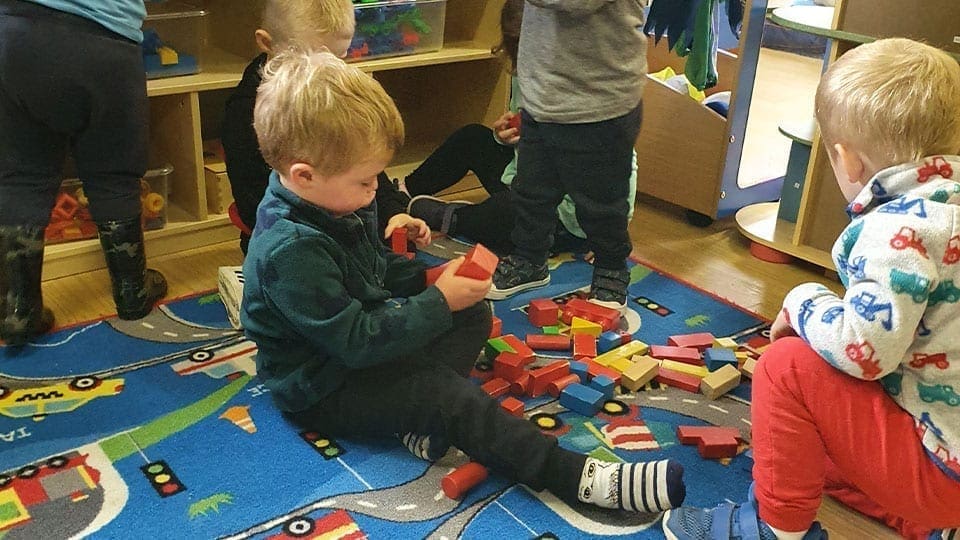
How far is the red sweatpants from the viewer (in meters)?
1.04

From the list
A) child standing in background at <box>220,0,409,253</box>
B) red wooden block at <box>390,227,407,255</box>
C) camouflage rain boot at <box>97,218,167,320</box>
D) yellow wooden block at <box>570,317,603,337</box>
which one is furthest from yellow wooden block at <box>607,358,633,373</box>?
camouflage rain boot at <box>97,218,167,320</box>

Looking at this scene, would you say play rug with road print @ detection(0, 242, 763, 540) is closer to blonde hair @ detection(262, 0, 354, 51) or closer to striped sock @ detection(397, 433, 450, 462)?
striped sock @ detection(397, 433, 450, 462)

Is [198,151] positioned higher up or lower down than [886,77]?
lower down

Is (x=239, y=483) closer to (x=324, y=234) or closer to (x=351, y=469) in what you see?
(x=351, y=469)

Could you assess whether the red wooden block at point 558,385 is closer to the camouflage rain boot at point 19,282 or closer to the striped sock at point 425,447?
the striped sock at point 425,447

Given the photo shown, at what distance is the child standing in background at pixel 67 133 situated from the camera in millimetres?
1525

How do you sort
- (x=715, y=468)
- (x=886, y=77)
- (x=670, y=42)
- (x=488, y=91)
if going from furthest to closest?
1. (x=488, y=91)
2. (x=670, y=42)
3. (x=715, y=468)
4. (x=886, y=77)

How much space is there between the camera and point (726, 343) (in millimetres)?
1730

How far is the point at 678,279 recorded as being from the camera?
205cm

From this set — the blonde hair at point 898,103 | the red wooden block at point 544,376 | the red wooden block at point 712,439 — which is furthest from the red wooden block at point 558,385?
the blonde hair at point 898,103

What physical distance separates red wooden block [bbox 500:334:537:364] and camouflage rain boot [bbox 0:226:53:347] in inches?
34.7

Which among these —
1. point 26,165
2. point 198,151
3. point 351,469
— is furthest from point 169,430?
point 198,151

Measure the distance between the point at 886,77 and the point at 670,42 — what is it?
1186 mm

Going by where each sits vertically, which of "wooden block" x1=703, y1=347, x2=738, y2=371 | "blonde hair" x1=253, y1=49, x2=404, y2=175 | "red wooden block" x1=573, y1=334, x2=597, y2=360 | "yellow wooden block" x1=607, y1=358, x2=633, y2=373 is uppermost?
"blonde hair" x1=253, y1=49, x2=404, y2=175
